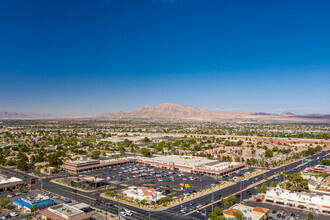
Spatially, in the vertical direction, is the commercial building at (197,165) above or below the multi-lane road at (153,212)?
above

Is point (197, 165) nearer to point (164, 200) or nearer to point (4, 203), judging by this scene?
point (164, 200)

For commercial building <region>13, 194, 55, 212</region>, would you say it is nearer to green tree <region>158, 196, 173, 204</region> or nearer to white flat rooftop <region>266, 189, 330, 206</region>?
green tree <region>158, 196, 173, 204</region>

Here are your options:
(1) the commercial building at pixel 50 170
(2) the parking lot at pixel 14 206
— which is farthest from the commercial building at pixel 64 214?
(1) the commercial building at pixel 50 170

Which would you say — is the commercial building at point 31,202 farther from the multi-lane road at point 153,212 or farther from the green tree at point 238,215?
the green tree at point 238,215

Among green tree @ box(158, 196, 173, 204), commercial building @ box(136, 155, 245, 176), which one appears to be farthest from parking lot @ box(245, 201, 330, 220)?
commercial building @ box(136, 155, 245, 176)

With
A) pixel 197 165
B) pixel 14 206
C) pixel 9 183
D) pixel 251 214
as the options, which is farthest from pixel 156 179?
pixel 9 183

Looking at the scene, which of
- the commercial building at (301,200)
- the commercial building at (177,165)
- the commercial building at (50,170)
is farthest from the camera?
the commercial building at (177,165)
